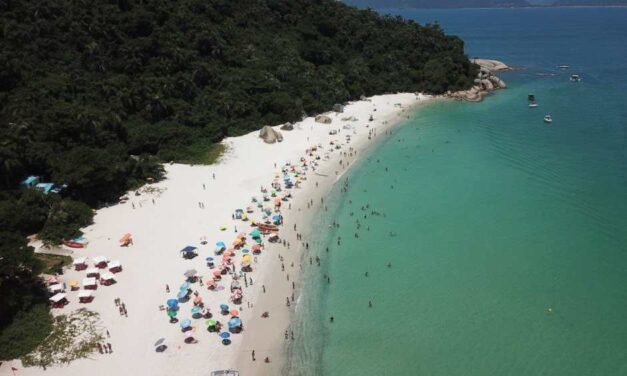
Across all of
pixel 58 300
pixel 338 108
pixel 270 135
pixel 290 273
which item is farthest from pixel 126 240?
pixel 338 108

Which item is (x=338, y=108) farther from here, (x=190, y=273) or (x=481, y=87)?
(x=190, y=273)

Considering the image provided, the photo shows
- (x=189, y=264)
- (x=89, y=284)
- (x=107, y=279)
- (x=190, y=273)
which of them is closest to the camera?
(x=89, y=284)

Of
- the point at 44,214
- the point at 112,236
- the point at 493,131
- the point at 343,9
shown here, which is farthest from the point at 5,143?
the point at 343,9

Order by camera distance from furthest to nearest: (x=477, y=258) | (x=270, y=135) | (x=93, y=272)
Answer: (x=270, y=135) → (x=477, y=258) → (x=93, y=272)

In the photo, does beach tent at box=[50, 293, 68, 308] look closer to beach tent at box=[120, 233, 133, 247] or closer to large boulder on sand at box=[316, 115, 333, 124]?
beach tent at box=[120, 233, 133, 247]

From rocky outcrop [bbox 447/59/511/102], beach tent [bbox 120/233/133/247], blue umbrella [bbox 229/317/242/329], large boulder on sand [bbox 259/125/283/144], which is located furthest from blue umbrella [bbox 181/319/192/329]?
rocky outcrop [bbox 447/59/511/102]

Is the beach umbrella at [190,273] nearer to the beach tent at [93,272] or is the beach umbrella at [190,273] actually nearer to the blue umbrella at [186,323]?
the blue umbrella at [186,323]

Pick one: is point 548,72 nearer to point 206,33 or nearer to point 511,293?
point 206,33
